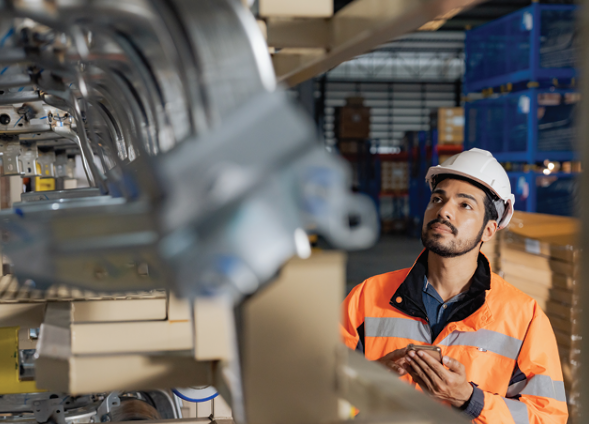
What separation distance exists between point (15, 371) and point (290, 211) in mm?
1865

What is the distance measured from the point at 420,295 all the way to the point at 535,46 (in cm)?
421

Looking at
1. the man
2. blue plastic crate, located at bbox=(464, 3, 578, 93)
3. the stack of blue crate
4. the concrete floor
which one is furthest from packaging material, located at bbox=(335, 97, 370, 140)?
the man

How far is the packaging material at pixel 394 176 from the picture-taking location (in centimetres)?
1339

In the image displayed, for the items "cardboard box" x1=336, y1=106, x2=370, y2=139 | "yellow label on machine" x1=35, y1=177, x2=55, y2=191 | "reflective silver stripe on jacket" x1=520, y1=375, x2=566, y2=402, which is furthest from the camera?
"cardboard box" x1=336, y1=106, x2=370, y2=139

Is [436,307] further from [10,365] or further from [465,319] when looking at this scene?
[10,365]

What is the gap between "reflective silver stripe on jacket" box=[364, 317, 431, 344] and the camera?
2.06m

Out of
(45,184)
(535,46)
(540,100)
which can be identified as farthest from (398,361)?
(535,46)

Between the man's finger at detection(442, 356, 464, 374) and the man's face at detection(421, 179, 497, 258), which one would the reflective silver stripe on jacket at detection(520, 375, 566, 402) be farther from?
the man's face at detection(421, 179, 497, 258)

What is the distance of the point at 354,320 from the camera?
2207 millimetres

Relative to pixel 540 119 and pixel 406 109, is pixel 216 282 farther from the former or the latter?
pixel 406 109

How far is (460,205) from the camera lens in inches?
87.0

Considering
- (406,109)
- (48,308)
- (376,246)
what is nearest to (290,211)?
(48,308)

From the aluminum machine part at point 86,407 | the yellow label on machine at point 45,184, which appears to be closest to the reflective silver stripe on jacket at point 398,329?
the aluminum machine part at point 86,407

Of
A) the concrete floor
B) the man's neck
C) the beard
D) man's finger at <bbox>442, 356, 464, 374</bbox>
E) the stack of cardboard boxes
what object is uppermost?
the stack of cardboard boxes
